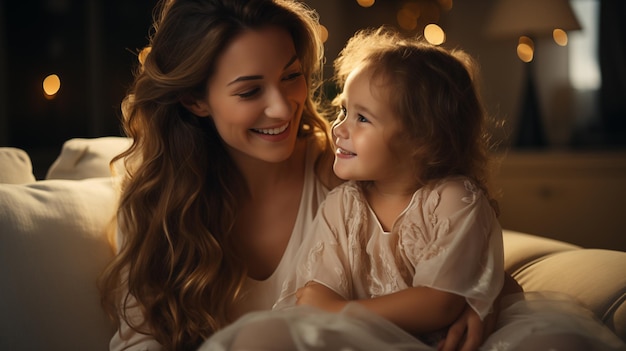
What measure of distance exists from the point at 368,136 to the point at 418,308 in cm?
38

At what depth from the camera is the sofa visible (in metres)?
1.53

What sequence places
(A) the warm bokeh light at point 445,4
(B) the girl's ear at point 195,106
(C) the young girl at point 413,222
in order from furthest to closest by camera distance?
(A) the warm bokeh light at point 445,4
(B) the girl's ear at point 195,106
(C) the young girl at point 413,222

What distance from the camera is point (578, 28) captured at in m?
3.78

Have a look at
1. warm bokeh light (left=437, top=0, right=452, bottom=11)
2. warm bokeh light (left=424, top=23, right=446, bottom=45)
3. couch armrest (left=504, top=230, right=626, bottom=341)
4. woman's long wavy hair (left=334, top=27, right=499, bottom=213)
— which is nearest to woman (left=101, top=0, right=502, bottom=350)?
woman's long wavy hair (left=334, top=27, right=499, bottom=213)

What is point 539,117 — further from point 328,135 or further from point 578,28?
point 328,135

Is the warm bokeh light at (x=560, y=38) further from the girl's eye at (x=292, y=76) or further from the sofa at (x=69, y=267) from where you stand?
the girl's eye at (x=292, y=76)

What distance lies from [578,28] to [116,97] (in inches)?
100

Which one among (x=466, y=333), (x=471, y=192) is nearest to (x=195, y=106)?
(x=471, y=192)

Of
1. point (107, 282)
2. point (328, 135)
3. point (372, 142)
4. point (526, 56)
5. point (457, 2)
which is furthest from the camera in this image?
point (457, 2)

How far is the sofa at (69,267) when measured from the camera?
1527 millimetres

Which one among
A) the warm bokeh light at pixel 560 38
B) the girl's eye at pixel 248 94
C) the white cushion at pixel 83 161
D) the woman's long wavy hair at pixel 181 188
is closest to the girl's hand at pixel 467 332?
the woman's long wavy hair at pixel 181 188

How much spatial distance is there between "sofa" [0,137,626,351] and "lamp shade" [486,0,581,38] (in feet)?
7.21

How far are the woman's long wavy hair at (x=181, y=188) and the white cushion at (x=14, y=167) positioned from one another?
27 cm

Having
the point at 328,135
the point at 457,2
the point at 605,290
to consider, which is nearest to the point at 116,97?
the point at 457,2
